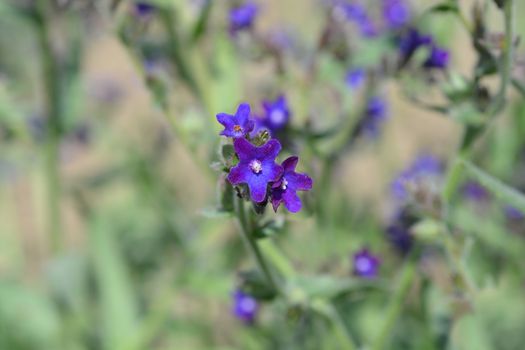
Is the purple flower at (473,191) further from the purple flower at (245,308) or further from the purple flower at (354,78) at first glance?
the purple flower at (245,308)

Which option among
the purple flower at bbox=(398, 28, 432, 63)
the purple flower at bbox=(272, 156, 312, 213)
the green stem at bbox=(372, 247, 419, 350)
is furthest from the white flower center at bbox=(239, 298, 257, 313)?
the purple flower at bbox=(272, 156, 312, 213)

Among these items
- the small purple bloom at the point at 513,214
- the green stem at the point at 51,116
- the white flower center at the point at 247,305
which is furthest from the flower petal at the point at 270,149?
the small purple bloom at the point at 513,214

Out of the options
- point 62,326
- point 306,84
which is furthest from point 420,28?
point 62,326

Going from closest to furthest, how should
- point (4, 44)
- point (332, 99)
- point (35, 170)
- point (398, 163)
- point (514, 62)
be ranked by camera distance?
1. point (514, 62)
2. point (332, 99)
3. point (35, 170)
4. point (398, 163)
5. point (4, 44)

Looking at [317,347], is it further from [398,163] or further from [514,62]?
[398,163]

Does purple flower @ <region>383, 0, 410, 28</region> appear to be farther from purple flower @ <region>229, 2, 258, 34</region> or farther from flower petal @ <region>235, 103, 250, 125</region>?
flower petal @ <region>235, 103, 250, 125</region>

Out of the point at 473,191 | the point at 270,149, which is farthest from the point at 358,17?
the point at 270,149
